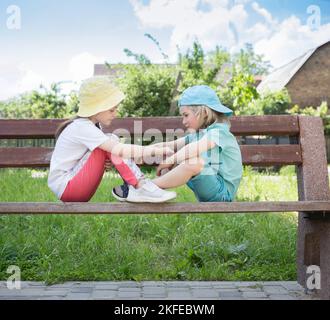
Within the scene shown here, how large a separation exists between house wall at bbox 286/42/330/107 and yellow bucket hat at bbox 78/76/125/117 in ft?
80.2

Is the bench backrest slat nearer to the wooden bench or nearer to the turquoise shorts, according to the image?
the wooden bench

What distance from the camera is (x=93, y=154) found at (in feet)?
8.83

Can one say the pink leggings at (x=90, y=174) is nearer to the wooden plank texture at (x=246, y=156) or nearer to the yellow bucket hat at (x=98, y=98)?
the yellow bucket hat at (x=98, y=98)

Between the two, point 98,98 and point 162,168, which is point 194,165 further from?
point 98,98

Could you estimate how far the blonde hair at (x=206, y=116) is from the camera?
291cm

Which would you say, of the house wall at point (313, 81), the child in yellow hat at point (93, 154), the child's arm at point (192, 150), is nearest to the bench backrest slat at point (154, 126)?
the child in yellow hat at point (93, 154)

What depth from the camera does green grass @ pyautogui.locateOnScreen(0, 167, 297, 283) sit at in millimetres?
3830

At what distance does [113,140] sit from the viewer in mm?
2617

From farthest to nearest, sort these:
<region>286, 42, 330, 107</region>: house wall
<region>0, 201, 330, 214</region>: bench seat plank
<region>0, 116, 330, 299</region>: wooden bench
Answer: <region>286, 42, 330, 107</region>: house wall
<region>0, 116, 330, 299</region>: wooden bench
<region>0, 201, 330, 214</region>: bench seat plank

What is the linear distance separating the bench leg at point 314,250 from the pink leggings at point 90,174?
1079mm

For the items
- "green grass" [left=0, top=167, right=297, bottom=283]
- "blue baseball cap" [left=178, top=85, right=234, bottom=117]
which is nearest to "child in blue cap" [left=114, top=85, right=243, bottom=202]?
"blue baseball cap" [left=178, top=85, right=234, bottom=117]
